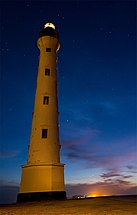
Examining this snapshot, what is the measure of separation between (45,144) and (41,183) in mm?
2817

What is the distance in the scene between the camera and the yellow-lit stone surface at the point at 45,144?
55.2ft

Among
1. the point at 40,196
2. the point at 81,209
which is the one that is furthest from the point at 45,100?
the point at 81,209

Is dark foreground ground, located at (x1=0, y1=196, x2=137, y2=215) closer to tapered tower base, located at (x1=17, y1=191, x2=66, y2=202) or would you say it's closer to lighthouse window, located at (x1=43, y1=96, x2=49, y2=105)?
tapered tower base, located at (x1=17, y1=191, x2=66, y2=202)

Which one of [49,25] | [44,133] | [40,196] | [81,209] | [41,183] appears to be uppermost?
[49,25]

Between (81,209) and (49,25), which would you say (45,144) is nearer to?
(81,209)

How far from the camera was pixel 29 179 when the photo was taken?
55.6 ft

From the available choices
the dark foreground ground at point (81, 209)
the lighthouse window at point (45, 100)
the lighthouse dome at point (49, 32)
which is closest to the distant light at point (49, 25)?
the lighthouse dome at point (49, 32)

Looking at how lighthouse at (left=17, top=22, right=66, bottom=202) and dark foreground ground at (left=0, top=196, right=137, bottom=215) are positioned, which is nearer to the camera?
dark foreground ground at (left=0, top=196, right=137, bottom=215)

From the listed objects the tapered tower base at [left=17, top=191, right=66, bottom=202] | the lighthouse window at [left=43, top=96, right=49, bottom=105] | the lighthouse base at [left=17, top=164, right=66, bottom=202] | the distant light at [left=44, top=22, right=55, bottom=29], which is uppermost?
the distant light at [left=44, top=22, right=55, bottom=29]

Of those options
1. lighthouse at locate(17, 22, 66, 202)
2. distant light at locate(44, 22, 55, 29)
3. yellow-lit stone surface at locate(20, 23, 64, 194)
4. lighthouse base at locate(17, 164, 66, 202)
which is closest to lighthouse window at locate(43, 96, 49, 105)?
lighthouse at locate(17, 22, 66, 202)

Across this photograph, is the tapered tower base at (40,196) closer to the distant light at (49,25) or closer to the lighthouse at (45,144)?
the lighthouse at (45,144)

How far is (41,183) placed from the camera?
16688mm

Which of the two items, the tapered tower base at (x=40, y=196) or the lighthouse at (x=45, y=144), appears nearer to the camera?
the tapered tower base at (x=40, y=196)

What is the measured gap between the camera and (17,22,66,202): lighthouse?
54.9 ft
